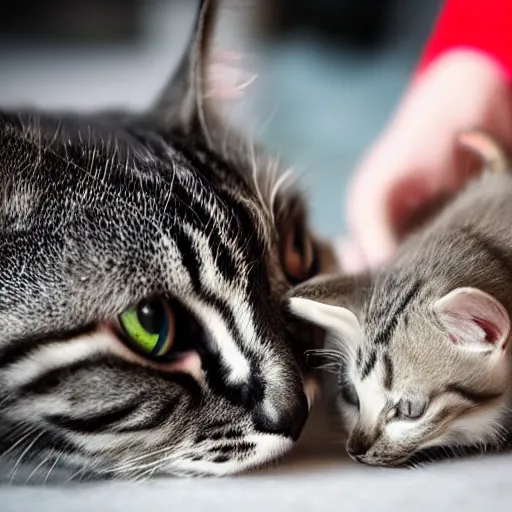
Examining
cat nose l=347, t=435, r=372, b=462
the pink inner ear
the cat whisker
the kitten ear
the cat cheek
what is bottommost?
the cat whisker

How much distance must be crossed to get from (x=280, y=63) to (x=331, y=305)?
68cm

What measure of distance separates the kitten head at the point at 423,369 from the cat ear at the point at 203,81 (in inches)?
7.2

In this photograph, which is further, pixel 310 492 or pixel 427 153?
pixel 427 153

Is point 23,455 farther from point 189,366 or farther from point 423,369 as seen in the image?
point 423,369

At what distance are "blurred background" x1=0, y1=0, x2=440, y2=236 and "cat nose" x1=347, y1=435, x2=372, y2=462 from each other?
0.26 meters

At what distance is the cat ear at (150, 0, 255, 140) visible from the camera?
21.8 inches

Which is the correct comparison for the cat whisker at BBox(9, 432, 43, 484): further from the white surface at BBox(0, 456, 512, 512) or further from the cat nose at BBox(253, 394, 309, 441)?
the cat nose at BBox(253, 394, 309, 441)

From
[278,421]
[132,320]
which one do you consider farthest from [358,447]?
[132,320]

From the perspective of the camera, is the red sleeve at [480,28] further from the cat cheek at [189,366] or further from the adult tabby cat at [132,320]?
the cat cheek at [189,366]

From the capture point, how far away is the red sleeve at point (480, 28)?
0.72 meters

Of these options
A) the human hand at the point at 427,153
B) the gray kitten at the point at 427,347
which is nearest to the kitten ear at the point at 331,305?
the gray kitten at the point at 427,347

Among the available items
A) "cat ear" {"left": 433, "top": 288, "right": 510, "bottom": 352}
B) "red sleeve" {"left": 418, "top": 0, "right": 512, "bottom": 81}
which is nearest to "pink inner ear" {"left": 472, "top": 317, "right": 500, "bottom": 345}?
"cat ear" {"left": 433, "top": 288, "right": 510, "bottom": 352}

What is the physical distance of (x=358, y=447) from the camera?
0.47m

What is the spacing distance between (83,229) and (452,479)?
265 millimetres
